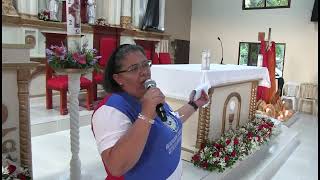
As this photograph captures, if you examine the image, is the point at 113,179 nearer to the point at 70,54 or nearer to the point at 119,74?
the point at 119,74

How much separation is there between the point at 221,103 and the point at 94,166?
A: 1.45m

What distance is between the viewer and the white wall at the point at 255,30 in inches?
263

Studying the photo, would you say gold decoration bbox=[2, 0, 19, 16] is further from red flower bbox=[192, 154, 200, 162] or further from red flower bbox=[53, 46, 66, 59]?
red flower bbox=[192, 154, 200, 162]

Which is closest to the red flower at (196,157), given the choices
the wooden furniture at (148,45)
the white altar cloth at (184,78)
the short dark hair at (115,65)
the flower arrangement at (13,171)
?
the white altar cloth at (184,78)

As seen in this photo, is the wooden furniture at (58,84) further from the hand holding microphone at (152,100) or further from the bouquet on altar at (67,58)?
the hand holding microphone at (152,100)

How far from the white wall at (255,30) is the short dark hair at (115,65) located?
17.9 ft

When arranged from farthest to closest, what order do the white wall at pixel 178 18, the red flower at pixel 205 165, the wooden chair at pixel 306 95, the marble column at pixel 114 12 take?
the white wall at pixel 178 18, the wooden chair at pixel 306 95, the marble column at pixel 114 12, the red flower at pixel 205 165

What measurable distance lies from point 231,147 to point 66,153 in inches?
67.2

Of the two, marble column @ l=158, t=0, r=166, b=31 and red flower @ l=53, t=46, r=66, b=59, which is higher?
marble column @ l=158, t=0, r=166, b=31

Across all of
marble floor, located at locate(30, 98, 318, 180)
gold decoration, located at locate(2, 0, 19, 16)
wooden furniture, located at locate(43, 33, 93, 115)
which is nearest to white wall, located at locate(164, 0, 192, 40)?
wooden furniture, located at locate(43, 33, 93, 115)

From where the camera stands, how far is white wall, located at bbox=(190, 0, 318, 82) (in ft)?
21.9

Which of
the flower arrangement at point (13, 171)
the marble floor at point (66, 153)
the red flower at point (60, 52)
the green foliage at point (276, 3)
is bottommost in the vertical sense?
the marble floor at point (66, 153)

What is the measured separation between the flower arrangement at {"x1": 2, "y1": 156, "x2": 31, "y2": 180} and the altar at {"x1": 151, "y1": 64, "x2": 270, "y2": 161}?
4.84ft

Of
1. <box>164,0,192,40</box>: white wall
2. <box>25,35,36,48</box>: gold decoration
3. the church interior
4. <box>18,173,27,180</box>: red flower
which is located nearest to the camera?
<box>18,173,27,180</box>: red flower
